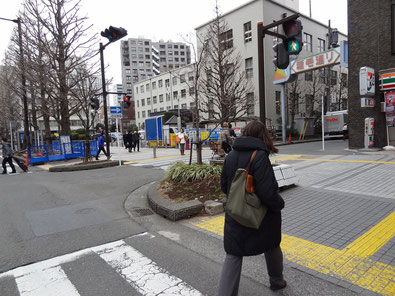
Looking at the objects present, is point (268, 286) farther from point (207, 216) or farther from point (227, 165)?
point (207, 216)

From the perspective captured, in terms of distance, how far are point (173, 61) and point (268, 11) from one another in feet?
244

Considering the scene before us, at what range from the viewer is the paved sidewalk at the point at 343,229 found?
9.86 feet

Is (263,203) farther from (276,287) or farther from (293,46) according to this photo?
(293,46)

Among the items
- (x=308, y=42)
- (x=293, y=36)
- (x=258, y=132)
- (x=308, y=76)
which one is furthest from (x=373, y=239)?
(x=308, y=42)

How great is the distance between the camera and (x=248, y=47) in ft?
98.2

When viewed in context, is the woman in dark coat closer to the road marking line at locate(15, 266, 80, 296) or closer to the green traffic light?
the road marking line at locate(15, 266, 80, 296)

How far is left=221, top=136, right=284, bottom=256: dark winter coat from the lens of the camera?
7.70 feet

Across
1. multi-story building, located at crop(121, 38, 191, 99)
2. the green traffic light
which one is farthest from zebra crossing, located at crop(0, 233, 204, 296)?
multi-story building, located at crop(121, 38, 191, 99)

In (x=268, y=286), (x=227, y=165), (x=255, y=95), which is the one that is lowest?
(x=268, y=286)

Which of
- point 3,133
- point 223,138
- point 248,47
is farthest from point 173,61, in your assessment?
point 223,138

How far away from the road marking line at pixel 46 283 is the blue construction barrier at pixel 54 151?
46.8 ft

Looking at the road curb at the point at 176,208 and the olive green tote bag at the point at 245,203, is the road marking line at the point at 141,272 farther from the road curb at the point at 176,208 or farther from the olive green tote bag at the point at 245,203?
the road curb at the point at 176,208

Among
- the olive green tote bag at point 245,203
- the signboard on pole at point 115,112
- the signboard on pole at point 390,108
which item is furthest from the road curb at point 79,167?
the signboard on pole at point 390,108

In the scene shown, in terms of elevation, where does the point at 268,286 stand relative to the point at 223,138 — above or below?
below
